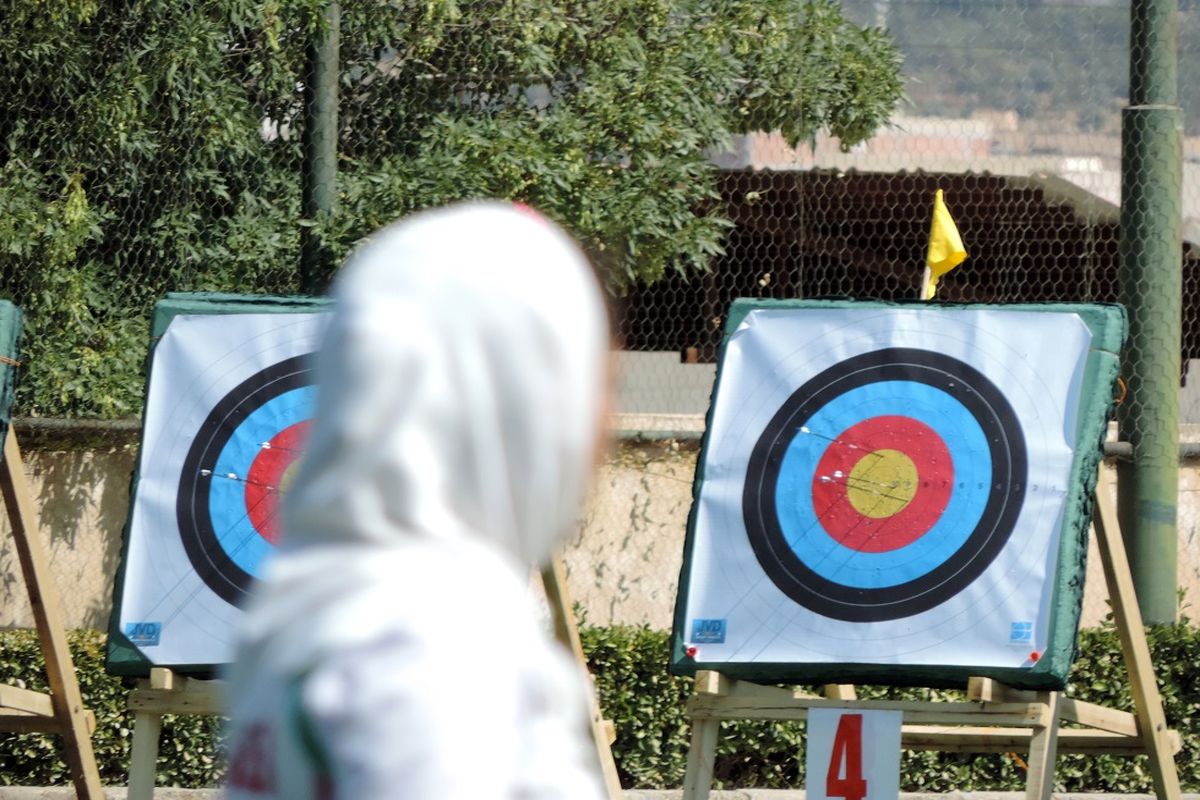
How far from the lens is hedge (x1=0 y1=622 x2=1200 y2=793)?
16.8ft

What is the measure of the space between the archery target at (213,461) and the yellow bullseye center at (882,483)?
1.30 metres

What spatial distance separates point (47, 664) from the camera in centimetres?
404

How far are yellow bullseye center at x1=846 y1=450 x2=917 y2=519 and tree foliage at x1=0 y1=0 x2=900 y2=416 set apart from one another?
172cm

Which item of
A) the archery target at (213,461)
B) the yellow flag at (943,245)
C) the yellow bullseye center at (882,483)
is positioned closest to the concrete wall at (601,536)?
the yellow flag at (943,245)

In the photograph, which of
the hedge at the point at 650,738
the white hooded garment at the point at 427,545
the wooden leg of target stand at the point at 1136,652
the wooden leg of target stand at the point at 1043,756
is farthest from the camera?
the hedge at the point at 650,738

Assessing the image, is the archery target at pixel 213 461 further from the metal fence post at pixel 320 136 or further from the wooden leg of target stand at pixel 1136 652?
the wooden leg of target stand at pixel 1136 652

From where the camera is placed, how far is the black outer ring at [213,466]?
4.19 metres

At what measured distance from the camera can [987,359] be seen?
13.4 feet

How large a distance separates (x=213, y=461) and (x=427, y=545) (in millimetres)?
3430

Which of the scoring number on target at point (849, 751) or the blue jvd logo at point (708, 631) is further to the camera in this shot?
the blue jvd logo at point (708, 631)

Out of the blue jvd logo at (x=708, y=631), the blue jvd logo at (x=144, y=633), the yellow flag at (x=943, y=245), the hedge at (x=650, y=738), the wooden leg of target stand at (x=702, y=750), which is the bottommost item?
the hedge at (x=650, y=738)

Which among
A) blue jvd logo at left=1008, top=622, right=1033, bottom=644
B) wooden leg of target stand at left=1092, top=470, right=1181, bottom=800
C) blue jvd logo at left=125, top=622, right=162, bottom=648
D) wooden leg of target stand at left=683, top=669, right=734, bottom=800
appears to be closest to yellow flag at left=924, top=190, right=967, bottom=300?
wooden leg of target stand at left=1092, top=470, right=1181, bottom=800

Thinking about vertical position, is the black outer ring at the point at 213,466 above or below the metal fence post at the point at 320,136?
below

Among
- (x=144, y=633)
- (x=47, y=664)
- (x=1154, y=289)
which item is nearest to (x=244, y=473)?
(x=144, y=633)
